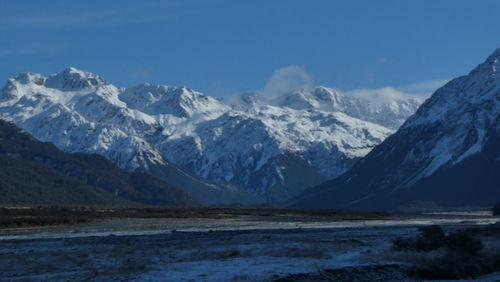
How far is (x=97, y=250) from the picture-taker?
80.8m

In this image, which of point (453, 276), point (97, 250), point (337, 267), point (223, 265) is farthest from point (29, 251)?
point (453, 276)

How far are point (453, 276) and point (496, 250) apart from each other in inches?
599

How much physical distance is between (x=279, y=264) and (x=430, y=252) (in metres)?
15.5

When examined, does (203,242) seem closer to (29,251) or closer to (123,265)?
(29,251)

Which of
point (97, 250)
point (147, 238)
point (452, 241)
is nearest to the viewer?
point (452, 241)

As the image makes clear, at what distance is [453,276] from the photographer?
58.5 meters

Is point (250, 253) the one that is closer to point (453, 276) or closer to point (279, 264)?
point (279, 264)

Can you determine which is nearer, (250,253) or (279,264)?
(279,264)

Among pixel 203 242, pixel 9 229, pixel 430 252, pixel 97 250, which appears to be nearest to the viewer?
pixel 430 252

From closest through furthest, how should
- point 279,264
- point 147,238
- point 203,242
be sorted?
point 279,264
point 203,242
point 147,238

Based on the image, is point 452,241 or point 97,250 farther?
point 97,250

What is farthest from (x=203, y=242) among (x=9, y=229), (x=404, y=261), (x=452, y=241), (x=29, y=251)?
(x=9, y=229)

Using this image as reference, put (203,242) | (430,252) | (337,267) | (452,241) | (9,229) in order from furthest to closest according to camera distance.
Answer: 1. (9,229)
2. (203,242)
3. (452,241)
4. (430,252)
5. (337,267)

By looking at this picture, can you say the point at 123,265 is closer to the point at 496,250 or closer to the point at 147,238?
the point at 496,250
